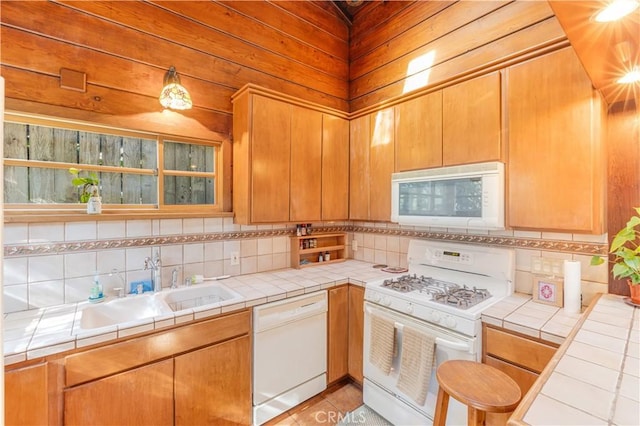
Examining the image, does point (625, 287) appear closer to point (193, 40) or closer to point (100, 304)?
point (100, 304)

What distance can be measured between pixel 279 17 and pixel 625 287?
3.21 m

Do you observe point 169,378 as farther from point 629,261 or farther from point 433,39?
point 433,39

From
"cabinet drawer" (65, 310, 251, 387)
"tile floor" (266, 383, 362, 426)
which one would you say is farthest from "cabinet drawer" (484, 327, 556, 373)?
"cabinet drawer" (65, 310, 251, 387)

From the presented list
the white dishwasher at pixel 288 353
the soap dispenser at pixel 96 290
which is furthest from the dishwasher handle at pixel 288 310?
the soap dispenser at pixel 96 290

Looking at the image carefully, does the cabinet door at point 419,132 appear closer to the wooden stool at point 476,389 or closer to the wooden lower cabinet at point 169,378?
the wooden stool at point 476,389

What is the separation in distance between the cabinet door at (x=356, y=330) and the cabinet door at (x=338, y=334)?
35 mm

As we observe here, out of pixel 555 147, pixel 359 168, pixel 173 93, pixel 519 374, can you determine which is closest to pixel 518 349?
pixel 519 374

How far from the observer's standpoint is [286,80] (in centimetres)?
274

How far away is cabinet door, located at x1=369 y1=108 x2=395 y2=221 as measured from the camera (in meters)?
2.45

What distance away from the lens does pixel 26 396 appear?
1.24m

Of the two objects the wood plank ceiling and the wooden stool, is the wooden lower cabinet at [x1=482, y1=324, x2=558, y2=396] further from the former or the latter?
the wood plank ceiling

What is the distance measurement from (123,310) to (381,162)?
2.16 metres

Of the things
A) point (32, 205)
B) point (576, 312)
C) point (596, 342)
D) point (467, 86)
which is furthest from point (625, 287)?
point (32, 205)

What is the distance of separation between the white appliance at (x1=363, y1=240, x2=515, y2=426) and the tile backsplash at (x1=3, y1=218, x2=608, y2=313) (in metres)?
0.16
